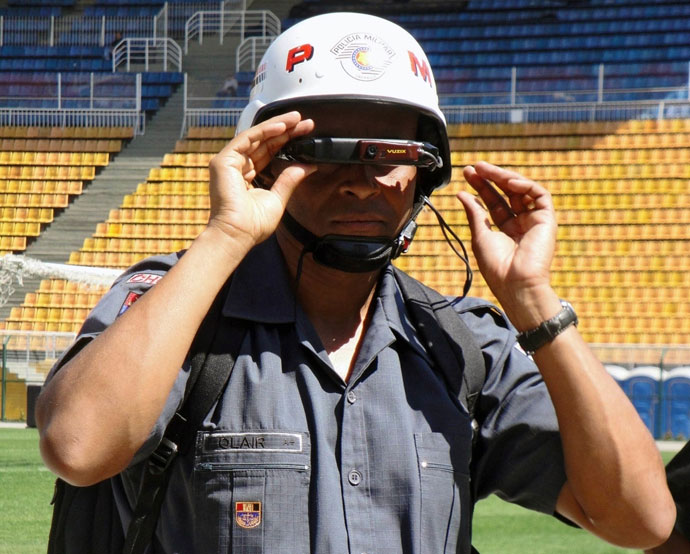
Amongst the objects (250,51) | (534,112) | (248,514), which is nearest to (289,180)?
(248,514)

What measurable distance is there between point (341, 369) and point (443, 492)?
0.86 feet

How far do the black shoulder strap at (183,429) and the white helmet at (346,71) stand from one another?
18.4 inches

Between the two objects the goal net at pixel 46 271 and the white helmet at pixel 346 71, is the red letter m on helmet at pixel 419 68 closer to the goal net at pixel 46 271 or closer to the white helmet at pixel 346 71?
the white helmet at pixel 346 71

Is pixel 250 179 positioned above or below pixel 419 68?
below

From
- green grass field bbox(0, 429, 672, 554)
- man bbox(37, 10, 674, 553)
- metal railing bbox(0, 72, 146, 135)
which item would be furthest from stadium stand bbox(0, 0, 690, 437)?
man bbox(37, 10, 674, 553)

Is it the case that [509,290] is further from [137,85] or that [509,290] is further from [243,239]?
[137,85]

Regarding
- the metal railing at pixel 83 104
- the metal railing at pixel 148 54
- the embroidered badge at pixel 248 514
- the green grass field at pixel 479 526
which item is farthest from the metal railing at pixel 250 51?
the embroidered badge at pixel 248 514

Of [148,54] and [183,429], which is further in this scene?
[148,54]

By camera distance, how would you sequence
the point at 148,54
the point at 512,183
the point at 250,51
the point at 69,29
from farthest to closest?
the point at 69,29 < the point at 148,54 < the point at 250,51 < the point at 512,183

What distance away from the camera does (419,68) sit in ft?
6.71

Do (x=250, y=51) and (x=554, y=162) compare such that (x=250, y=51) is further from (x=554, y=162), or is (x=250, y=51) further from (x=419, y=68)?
→ (x=419, y=68)

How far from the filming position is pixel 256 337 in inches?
71.2

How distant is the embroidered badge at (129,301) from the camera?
1.74m

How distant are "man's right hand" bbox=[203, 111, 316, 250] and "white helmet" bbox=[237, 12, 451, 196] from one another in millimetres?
112
